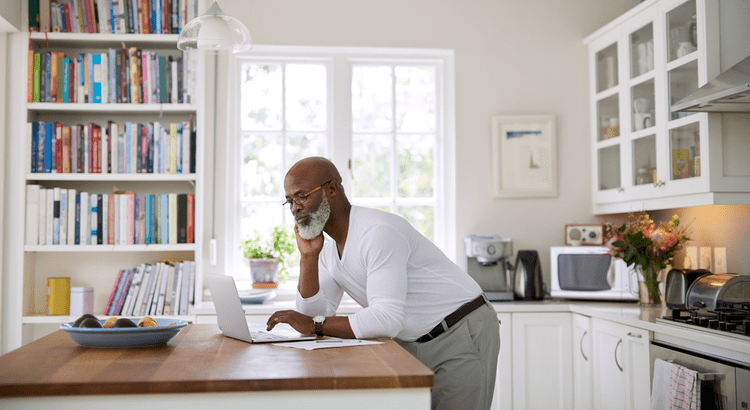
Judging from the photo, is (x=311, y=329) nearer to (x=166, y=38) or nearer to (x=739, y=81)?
(x=739, y=81)

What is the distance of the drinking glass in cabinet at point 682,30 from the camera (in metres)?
2.88

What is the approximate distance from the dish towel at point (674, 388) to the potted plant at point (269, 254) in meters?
2.05

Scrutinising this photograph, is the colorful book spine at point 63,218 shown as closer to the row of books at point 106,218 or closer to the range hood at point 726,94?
the row of books at point 106,218

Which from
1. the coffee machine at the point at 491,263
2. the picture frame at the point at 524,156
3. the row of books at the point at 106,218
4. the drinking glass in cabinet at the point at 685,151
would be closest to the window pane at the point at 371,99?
the picture frame at the point at 524,156

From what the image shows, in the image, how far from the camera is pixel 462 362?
1.93 meters

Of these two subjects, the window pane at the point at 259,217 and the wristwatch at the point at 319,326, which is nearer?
the wristwatch at the point at 319,326

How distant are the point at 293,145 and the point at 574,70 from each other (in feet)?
6.09

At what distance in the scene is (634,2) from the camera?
4062 millimetres

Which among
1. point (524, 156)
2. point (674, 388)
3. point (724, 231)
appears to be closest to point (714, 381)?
point (674, 388)

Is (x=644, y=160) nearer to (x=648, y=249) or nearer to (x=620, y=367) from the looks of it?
(x=648, y=249)

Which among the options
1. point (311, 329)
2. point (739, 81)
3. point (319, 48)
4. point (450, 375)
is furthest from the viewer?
point (319, 48)

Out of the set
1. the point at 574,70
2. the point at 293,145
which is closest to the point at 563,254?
the point at 574,70

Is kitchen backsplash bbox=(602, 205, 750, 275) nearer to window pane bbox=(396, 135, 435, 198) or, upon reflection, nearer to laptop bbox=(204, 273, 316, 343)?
window pane bbox=(396, 135, 435, 198)

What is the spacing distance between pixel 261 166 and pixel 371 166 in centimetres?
69
